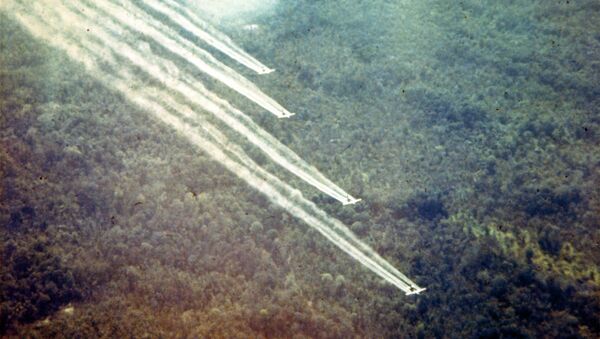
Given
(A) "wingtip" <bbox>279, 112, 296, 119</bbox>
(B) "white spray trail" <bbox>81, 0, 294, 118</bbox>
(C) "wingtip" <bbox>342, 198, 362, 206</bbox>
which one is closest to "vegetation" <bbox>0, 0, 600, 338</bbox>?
(A) "wingtip" <bbox>279, 112, 296, 119</bbox>

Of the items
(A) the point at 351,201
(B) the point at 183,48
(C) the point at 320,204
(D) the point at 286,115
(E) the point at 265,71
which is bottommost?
(C) the point at 320,204

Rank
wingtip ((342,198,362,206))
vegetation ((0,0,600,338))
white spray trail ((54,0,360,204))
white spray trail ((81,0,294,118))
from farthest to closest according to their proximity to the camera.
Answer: white spray trail ((81,0,294,118)) → wingtip ((342,198,362,206)) → white spray trail ((54,0,360,204)) → vegetation ((0,0,600,338))

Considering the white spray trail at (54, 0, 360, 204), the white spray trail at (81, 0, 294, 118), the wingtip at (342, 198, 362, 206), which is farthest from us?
the white spray trail at (81, 0, 294, 118)

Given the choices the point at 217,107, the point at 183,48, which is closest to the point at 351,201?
the point at 217,107

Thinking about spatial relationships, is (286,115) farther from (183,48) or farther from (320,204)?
(183,48)

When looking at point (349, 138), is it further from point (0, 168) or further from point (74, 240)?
point (0, 168)

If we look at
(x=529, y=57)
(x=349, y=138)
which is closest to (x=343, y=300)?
(x=349, y=138)

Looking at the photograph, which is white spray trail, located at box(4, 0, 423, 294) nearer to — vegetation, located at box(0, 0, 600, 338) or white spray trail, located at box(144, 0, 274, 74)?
vegetation, located at box(0, 0, 600, 338)
